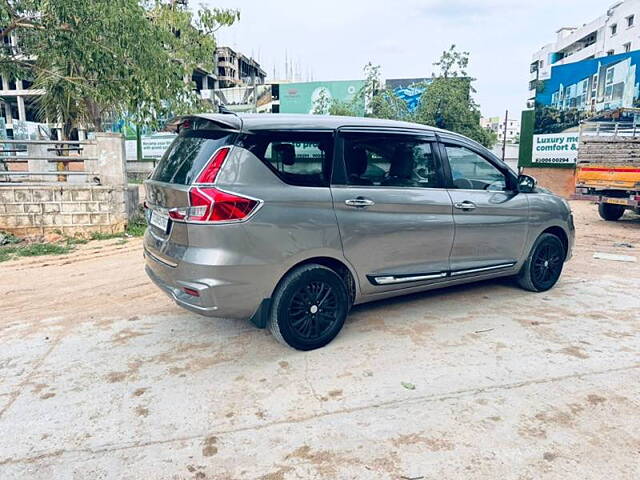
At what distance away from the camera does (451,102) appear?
71.8 feet

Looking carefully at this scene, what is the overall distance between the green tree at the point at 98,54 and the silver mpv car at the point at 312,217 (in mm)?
5411

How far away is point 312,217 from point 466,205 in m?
1.64

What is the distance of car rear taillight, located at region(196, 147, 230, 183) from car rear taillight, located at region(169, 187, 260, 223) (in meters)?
0.08

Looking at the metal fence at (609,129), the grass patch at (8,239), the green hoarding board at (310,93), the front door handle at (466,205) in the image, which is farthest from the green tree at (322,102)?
the front door handle at (466,205)

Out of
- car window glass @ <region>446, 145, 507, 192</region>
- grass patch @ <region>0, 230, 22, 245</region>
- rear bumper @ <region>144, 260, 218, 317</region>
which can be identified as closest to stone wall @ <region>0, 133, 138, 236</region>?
grass patch @ <region>0, 230, 22, 245</region>

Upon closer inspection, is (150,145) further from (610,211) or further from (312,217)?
(312,217)

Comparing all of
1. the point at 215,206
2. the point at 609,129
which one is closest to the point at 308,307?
the point at 215,206

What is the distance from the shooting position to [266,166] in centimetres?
329

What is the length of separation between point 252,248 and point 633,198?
364 inches

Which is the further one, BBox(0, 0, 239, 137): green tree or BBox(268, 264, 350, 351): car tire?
BBox(0, 0, 239, 137): green tree

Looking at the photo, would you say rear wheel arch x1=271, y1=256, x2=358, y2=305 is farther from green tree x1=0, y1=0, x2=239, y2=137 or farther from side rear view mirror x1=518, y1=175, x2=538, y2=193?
green tree x1=0, y1=0, x2=239, y2=137

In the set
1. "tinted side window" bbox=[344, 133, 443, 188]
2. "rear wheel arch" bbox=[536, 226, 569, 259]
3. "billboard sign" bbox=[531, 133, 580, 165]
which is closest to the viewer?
"tinted side window" bbox=[344, 133, 443, 188]

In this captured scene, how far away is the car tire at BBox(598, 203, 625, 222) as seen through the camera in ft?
34.9

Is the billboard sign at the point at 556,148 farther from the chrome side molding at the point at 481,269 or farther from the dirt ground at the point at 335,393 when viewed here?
the chrome side molding at the point at 481,269
